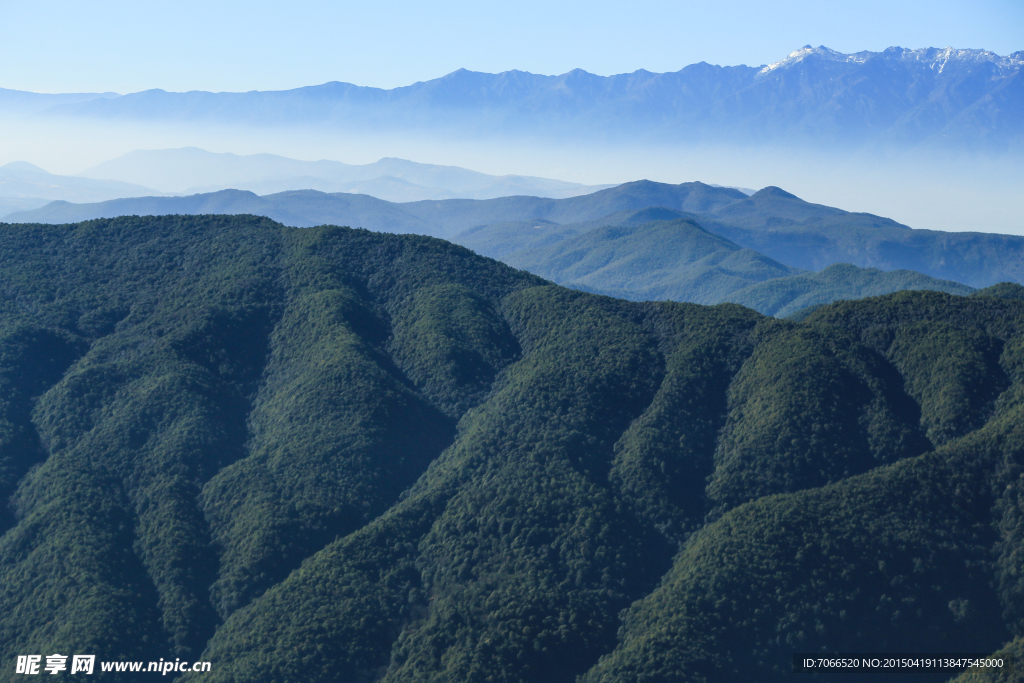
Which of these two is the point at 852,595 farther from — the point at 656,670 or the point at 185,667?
the point at 185,667

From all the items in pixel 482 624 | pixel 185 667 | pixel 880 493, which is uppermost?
pixel 880 493

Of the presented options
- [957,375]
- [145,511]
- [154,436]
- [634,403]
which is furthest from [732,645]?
[154,436]

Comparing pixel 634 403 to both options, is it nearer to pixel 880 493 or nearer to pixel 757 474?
pixel 757 474

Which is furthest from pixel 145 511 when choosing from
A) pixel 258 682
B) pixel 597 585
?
pixel 597 585

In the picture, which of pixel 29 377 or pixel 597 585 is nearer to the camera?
pixel 597 585

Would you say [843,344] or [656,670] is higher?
[843,344]

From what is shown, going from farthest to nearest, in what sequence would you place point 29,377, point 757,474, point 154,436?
point 29,377 < point 154,436 < point 757,474

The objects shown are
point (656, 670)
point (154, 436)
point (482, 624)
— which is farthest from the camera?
point (154, 436)
